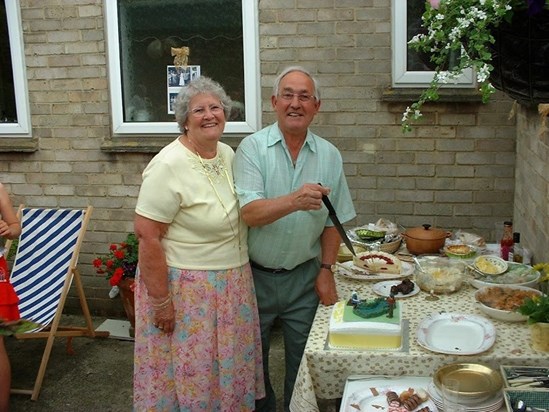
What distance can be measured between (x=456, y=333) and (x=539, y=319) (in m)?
0.34

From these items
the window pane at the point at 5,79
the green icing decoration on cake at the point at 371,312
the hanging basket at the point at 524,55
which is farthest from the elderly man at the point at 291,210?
the window pane at the point at 5,79

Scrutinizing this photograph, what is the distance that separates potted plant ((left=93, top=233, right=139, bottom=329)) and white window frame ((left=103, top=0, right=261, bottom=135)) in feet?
2.76

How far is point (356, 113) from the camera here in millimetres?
4426

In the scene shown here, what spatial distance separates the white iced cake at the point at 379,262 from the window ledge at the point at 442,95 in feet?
4.66

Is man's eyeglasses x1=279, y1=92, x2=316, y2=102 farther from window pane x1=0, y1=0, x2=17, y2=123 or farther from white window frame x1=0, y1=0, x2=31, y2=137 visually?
window pane x1=0, y1=0, x2=17, y2=123

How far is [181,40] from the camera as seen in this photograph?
15.6 feet

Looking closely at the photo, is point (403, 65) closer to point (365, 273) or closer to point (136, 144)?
point (365, 273)

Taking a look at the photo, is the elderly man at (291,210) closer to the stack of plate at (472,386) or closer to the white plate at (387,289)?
the white plate at (387,289)

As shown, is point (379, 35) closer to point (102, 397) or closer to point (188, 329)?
point (188, 329)

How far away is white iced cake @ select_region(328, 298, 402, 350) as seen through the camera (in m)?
2.34

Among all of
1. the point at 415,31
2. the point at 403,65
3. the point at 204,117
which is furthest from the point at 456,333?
the point at 415,31

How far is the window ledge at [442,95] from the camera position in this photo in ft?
13.9

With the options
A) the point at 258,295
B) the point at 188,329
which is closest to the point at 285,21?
the point at 258,295

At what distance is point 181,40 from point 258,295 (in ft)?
8.14
